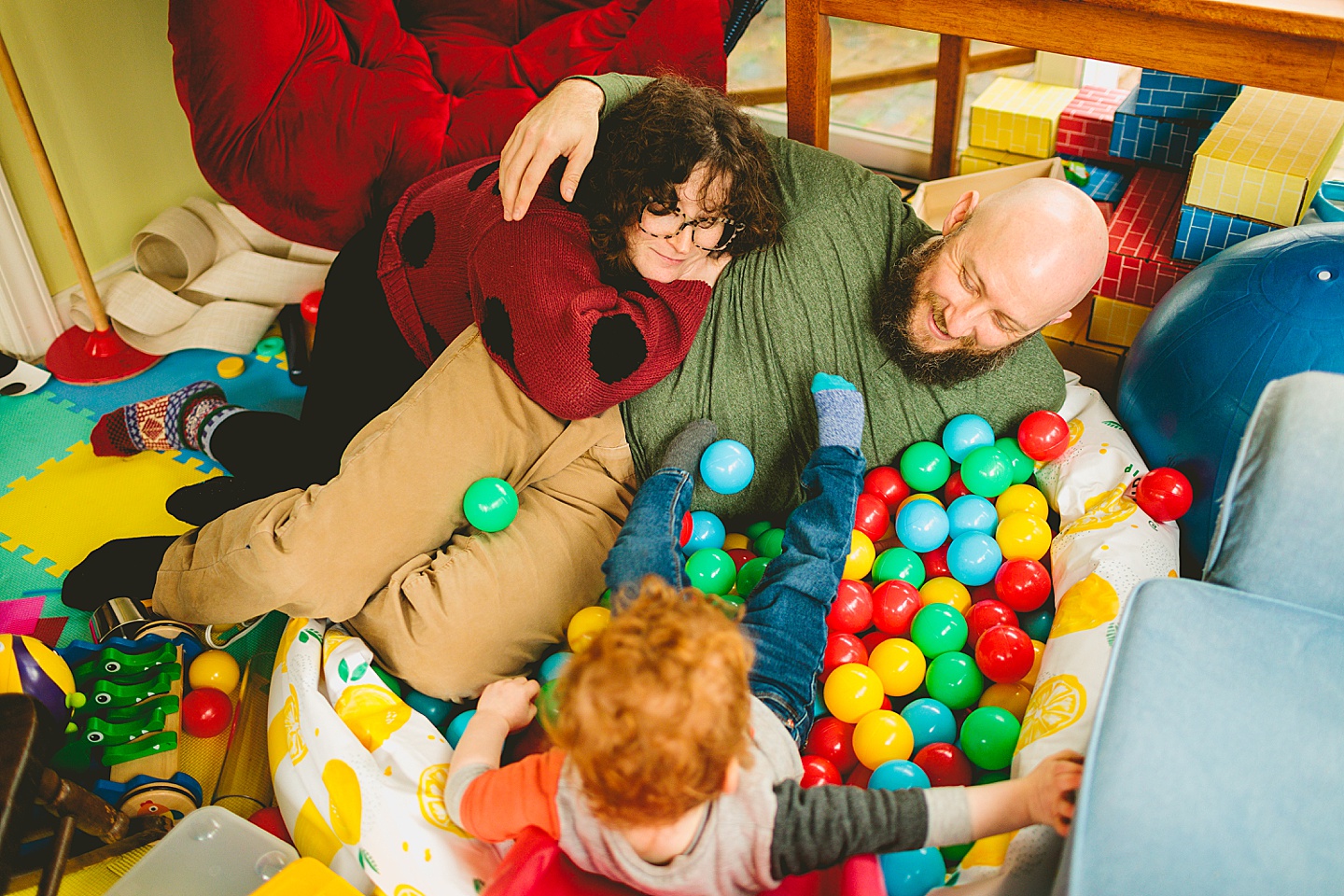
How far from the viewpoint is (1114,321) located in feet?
6.51

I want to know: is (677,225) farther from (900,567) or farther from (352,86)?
(352,86)

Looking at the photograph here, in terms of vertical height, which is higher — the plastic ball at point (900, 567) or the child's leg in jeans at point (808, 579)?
the child's leg in jeans at point (808, 579)

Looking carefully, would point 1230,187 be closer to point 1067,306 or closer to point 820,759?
point 1067,306

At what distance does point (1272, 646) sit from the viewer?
0.88 metres

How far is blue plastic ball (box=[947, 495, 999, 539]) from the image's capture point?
1636 millimetres

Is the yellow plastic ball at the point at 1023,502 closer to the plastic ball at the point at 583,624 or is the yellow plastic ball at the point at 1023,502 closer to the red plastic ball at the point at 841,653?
the red plastic ball at the point at 841,653

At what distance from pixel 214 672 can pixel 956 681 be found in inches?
45.2

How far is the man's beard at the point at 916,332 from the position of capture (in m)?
1.52

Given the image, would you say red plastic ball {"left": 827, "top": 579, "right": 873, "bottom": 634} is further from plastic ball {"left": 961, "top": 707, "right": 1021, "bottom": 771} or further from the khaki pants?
the khaki pants

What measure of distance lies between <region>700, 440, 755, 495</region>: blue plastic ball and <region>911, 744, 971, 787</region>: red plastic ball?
497 millimetres

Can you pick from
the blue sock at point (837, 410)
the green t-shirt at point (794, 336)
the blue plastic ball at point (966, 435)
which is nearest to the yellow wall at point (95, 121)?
the green t-shirt at point (794, 336)

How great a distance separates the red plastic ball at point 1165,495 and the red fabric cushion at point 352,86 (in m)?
1.13

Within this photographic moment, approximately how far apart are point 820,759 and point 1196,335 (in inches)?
33.2

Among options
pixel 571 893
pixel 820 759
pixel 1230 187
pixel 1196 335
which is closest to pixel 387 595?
A: pixel 571 893
